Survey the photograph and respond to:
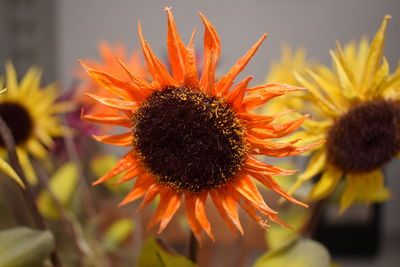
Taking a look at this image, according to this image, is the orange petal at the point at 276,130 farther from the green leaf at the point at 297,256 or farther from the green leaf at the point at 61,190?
the green leaf at the point at 61,190

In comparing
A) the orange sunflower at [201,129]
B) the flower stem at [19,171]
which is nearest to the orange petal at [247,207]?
the orange sunflower at [201,129]

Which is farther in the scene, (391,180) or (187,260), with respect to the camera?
(391,180)

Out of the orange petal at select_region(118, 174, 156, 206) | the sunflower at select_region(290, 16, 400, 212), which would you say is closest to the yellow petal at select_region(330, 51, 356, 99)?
the sunflower at select_region(290, 16, 400, 212)

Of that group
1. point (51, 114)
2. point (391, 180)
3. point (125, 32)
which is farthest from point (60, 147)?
point (391, 180)

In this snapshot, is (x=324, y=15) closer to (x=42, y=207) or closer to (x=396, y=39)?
(x=396, y=39)

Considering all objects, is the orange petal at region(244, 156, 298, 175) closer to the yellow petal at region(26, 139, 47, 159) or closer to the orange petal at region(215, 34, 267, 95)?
the orange petal at region(215, 34, 267, 95)

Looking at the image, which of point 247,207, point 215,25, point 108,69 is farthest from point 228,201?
point 108,69
